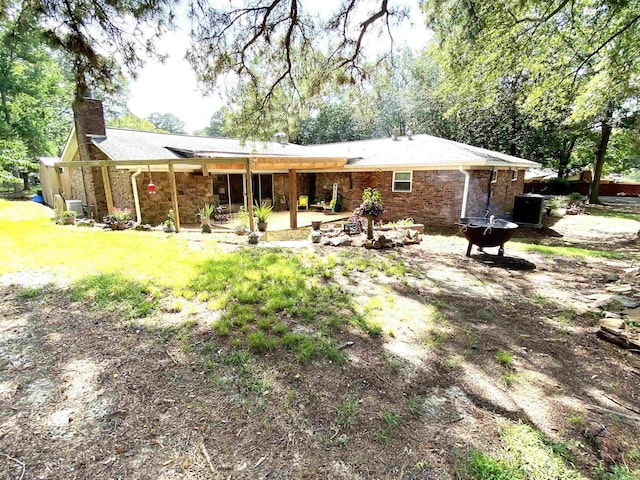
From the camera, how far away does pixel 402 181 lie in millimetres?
12406

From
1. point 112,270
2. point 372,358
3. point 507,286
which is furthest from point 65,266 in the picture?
point 507,286

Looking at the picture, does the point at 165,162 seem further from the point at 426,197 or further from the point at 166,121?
the point at 166,121

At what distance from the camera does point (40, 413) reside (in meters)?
2.33

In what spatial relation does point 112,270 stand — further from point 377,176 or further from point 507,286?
point 377,176

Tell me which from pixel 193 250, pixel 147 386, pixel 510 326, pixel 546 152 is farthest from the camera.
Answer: pixel 546 152

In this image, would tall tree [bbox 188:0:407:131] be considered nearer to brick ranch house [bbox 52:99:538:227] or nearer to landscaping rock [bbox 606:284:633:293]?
brick ranch house [bbox 52:99:538:227]

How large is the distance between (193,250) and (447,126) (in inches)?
941

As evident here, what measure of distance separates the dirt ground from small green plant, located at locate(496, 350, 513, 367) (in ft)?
0.15

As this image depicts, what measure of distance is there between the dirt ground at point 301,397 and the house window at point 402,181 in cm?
851

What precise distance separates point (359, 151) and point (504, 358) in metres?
13.5

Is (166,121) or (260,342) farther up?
(166,121)

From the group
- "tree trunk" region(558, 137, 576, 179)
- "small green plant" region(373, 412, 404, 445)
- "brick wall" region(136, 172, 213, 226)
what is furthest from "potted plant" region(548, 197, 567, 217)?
"small green plant" region(373, 412, 404, 445)

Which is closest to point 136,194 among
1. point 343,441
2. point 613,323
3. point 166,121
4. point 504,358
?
point 343,441

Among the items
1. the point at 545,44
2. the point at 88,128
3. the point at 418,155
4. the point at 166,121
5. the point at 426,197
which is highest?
the point at 166,121
